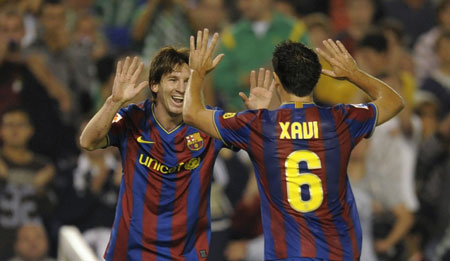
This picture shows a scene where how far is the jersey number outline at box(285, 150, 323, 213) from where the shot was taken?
501 centimetres

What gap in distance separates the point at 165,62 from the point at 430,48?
6419mm

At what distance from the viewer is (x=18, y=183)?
29.7ft

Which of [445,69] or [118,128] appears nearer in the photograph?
[118,128]

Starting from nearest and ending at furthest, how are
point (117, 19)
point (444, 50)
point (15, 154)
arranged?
point (15, 154) < point (444, 50) < point (117, 19)

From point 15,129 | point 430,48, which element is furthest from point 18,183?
point 430,48

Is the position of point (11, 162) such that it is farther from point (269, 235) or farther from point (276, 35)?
point (269, 235)

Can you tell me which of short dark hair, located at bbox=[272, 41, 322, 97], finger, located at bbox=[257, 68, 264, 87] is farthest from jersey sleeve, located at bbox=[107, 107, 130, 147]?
short dark hair, located at bbox=[272, 41, 322, 97]

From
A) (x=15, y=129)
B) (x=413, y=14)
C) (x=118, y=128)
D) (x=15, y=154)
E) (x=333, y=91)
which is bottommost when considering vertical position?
(x=118, y=128)

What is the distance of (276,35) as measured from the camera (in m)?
10.2

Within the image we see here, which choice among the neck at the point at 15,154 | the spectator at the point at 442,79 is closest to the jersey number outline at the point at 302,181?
the neck at the point at 15,154

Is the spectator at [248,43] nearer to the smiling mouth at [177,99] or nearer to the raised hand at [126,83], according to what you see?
the smiling mouth at [177,99]

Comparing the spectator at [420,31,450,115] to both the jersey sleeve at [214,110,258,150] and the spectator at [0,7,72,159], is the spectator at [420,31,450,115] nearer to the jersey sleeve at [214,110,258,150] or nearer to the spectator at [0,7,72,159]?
the spectator at [0,7,72,159]

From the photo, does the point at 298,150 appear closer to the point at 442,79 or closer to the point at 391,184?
the point at 391,184

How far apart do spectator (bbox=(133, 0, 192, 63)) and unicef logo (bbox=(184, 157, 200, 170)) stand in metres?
4.69
